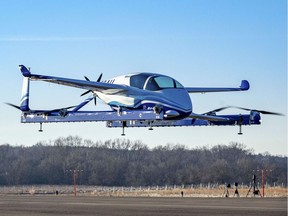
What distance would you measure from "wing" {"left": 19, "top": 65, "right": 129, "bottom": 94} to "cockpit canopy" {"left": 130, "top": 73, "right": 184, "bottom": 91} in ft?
3.70

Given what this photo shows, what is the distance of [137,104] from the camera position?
5134 centimetres

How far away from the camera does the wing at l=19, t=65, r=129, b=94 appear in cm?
5122

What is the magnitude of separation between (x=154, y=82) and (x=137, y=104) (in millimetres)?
1844

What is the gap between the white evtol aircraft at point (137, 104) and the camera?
50031 millimetres

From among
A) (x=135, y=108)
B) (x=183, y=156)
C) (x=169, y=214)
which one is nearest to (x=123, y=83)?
(x=135, y=108)

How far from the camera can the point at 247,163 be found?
17375 cm

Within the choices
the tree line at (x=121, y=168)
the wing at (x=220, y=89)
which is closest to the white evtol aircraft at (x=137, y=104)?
the wing at (x=220, y=89)

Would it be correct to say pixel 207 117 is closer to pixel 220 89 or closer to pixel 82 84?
pixel 220 89

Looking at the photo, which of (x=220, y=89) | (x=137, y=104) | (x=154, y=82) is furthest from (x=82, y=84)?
(x=220, y=89)

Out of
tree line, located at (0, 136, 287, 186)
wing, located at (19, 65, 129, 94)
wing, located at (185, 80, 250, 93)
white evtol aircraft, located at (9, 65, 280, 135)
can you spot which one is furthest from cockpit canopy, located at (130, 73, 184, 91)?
tree line, located at (0, 136, 287, 186)

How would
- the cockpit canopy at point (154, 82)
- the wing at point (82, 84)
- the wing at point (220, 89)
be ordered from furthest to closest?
the wing at point (220, 89), the wing at point (82, 84), the cockpit canopy at point (154, 82)

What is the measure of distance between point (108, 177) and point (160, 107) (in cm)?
12328

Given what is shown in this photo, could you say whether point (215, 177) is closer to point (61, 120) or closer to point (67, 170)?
point (67, 170)

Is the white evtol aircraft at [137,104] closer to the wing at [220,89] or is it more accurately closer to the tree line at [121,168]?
the wing at [220,89]
